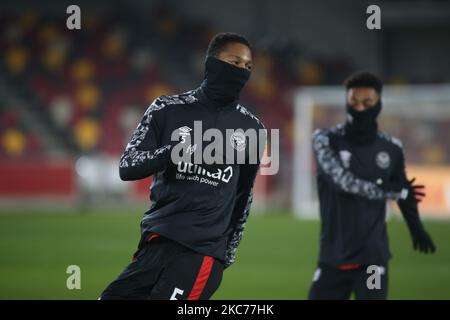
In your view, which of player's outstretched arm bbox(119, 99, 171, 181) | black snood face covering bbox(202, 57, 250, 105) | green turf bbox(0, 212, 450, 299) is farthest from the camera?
green turf bbox(0, 212, 450, 299)

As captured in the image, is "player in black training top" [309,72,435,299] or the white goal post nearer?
"player in black training top" [309,72,435,299]

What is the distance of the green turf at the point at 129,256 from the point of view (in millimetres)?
8852

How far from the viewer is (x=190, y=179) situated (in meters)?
4.06

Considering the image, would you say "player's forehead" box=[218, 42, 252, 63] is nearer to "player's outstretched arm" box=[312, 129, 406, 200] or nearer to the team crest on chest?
"player's outstretched arm" box=[312, 129, 406, 200]

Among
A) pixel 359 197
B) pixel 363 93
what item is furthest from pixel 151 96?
pixel 359 197

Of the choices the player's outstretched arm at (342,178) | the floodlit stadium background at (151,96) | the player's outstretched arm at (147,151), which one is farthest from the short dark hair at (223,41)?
the floodlit stadium background at (151,96)

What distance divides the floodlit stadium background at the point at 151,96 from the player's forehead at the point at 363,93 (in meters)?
5.63

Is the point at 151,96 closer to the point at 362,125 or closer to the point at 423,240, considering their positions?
the point at 362,125

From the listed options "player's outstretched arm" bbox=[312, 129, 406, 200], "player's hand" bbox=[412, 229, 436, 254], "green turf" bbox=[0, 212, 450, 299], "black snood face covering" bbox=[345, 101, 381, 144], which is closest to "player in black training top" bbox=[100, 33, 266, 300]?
"player's outstretched arm" bbox=[312, 129, 406, 200]

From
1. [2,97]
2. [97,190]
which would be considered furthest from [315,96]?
[2,97]

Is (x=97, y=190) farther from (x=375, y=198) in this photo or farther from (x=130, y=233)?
(x=375, y=198)

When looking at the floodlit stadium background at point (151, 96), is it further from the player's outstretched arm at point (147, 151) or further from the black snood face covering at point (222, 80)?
the player's outstretched arm at point (147, 151)

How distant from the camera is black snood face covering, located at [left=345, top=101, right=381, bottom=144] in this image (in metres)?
5.80
